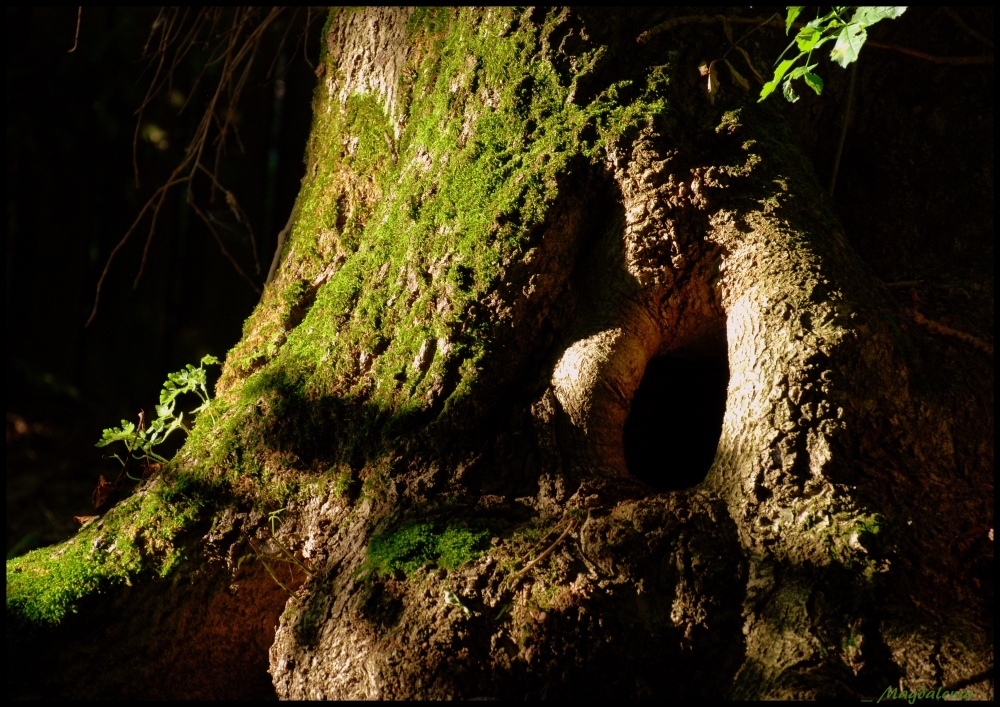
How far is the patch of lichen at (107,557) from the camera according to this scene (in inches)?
72.9

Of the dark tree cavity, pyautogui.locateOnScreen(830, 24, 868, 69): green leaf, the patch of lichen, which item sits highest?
pyautogui.locateOnScreen(830, 24, 868, 69): green leaf

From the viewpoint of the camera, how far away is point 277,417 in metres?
2.06

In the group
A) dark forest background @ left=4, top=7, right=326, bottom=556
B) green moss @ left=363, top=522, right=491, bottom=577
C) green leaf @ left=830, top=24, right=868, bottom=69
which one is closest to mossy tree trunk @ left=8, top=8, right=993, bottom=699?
green moss @ left=363, top=522, right=491, bottom=577

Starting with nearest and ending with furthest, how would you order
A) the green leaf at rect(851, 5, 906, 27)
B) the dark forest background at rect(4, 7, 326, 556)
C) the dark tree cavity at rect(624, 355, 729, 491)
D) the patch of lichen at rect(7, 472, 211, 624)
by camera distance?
the green leaf at rect(851, 5, 906, 27) → the patch of lichen at rect(7, 472, 211, 624) → the dark tree cavity at rect(624, 355, 729, 491) → the dark forest background at rect(4, 7, 326, 556)

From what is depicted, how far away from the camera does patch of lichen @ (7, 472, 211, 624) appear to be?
185 centimetres

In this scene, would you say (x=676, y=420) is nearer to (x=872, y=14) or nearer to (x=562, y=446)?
(x=562, y=446)

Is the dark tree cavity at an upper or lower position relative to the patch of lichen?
upper

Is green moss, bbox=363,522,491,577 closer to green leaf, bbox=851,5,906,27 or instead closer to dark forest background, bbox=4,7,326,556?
green leaf, bbox=851,5,906,27

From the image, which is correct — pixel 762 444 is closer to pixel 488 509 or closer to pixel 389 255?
pixel 488 509

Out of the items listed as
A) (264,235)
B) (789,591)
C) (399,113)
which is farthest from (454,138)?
(264,235)

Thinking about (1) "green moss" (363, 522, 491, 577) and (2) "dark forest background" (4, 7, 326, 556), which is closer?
(1) "green moss" (363, 522, 491, 577)

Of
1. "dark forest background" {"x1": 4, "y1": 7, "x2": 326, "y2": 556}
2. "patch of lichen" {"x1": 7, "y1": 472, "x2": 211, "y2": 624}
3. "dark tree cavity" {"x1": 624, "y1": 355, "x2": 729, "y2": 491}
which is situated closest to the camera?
"patch of lichen" {"x1": 7, "y1": 472, "x2": 211, "y2": 624}

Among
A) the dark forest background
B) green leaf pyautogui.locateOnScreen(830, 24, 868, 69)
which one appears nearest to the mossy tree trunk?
green leaf pyautogui.locateOnScreen(830, 24, 868, 69)

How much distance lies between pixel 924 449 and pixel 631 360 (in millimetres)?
730
